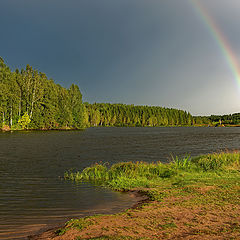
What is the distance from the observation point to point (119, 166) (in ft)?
55.1

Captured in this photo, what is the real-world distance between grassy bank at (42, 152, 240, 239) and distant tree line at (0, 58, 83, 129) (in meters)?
64.0

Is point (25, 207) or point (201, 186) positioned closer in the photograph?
point (25, 207)

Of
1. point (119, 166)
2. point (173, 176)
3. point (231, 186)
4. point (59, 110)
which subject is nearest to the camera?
point (231, 186)

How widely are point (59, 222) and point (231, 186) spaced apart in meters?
9.15

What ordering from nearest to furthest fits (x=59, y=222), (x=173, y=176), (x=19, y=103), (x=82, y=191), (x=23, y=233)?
(x=23, y=233) < (x=59, y=222) < (x=82, y=191) < (x=173, y=176) < (x=19, y=103)

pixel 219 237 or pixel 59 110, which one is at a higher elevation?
pixel 59 110

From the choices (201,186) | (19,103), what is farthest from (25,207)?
(19,103)

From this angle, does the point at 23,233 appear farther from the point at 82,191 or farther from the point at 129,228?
the point at 82,191

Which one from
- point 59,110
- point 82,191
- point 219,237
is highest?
point 59,110

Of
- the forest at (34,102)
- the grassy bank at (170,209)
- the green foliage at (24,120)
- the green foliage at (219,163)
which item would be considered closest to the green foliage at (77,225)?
the grassy bank at (170,209)

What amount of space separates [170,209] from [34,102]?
85188mm

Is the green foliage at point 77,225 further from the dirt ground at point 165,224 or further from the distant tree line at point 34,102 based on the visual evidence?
the distant tree line at point 34,102

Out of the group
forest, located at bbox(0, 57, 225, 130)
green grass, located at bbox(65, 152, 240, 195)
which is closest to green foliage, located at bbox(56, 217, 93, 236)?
green grass, located at bbox(65, 152, 240, 195)

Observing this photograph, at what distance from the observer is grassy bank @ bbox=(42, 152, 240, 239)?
252 inches
